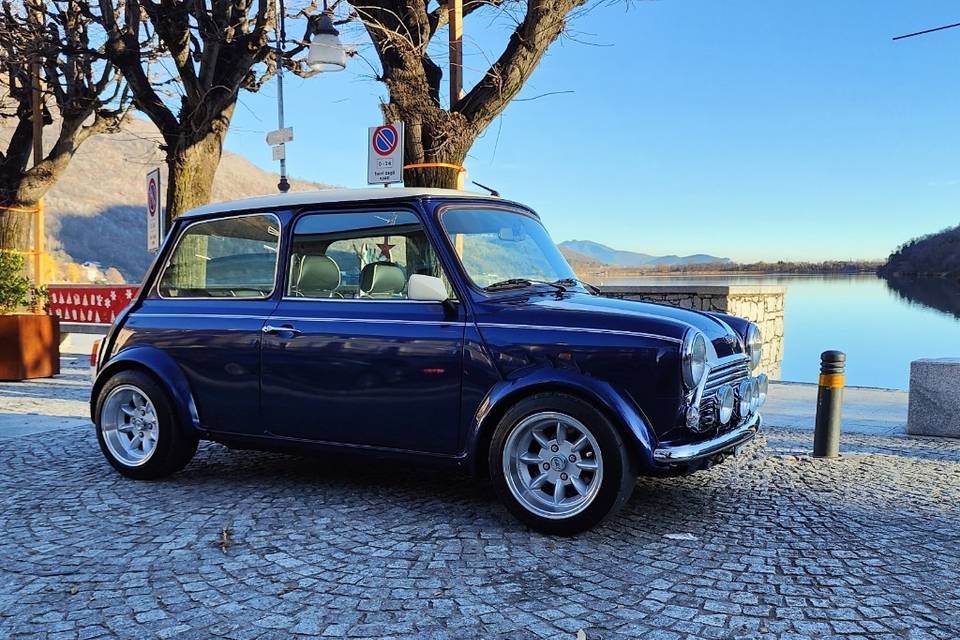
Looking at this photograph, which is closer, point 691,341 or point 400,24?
point 691,341

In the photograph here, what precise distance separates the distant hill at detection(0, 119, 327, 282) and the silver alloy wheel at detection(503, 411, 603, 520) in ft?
194

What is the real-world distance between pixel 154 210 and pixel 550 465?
6600 mm

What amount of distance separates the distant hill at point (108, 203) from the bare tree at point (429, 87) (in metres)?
54.4

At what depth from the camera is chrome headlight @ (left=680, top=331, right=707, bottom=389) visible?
12.2 feet

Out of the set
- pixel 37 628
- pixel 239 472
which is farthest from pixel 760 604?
pixel 239 472

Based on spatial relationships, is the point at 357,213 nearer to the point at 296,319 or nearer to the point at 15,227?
the point at 296,319

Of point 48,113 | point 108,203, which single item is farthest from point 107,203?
point 48,113

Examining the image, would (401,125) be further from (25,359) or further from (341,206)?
(25,359)

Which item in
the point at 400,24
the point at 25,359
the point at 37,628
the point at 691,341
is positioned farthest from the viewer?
the point at 25,359

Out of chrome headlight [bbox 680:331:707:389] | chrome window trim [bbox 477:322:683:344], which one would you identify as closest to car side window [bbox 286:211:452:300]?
chrome window trim [bbox 477:322:683:344]

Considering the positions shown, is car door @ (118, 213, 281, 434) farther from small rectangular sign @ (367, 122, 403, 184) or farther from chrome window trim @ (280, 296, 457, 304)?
small rectangular sign @ (367, 122, 403, 184)

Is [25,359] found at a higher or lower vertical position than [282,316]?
lower

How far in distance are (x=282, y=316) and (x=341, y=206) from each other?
30.0 inches

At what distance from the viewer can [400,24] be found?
812cm
